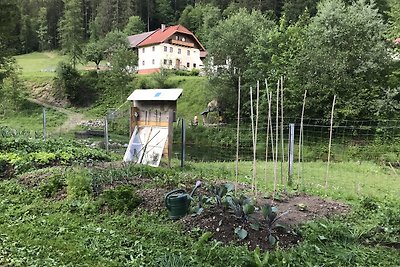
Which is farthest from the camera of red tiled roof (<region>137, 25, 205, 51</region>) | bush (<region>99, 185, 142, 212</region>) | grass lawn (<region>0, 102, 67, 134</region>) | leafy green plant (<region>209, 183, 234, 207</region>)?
red tiled roof (<region>137, 25, 205, 51</region>)

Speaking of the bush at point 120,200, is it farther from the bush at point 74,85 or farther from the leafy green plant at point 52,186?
the bush at point 74,85

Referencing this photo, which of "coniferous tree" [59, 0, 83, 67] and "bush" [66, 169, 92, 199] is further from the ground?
"coniferous tree" [59, 0, 83, 67]

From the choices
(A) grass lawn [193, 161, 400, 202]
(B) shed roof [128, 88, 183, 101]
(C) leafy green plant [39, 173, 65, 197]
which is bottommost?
(A) grass lawn [193, 161, 400, 202]

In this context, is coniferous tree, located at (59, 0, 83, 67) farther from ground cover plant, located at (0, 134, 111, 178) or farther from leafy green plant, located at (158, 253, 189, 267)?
leafy green plant, located at (158, 253, 189, 267)

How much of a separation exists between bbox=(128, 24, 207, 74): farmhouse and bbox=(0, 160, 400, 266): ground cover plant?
1420 inches

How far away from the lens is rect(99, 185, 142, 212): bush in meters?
5.26

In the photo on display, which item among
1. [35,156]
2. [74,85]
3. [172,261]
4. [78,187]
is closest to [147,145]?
[35,156]

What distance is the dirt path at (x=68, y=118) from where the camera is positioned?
26.6 m

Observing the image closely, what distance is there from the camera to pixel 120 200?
17.4 feet

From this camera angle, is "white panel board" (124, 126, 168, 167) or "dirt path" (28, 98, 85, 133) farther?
"dirt path" (28, 98, 85, 133)

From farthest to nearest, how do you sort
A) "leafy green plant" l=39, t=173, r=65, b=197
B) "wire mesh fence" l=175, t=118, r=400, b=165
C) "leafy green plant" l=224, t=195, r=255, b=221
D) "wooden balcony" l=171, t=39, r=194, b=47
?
1. "wooden balcony" l=171, t=39, r=194, b=47
2. "wire mesh fence" l=175, t=118, r=400, b=165
3. "leafy green plant" l=39, t=173, r=65, b=197
4. "leafy green plant" l=224, t=195, r=255, b=221

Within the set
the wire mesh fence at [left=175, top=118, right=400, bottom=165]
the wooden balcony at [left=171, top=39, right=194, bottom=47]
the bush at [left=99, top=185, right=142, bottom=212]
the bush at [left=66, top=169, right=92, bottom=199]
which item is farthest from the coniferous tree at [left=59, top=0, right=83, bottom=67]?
the bush at [left=99, top=185, right=142, bottom=212]

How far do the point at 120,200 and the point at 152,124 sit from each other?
5058 millimetres

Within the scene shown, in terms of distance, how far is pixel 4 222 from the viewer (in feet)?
16.4
